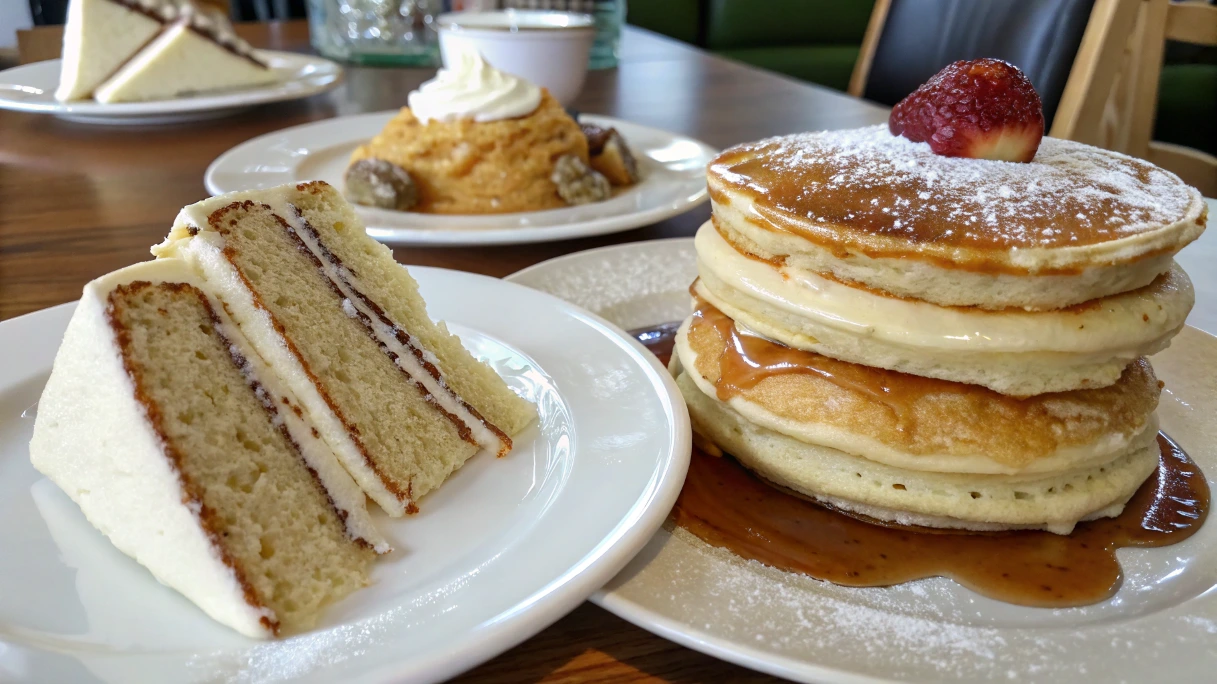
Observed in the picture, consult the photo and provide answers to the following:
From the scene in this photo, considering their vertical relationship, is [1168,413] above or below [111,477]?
below

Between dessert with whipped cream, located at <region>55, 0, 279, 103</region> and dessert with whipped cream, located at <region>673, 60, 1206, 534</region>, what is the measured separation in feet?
10.2

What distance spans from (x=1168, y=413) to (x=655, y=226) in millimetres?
1541

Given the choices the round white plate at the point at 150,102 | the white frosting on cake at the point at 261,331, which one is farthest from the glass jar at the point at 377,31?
the white frosting on cake at the point at 261,331

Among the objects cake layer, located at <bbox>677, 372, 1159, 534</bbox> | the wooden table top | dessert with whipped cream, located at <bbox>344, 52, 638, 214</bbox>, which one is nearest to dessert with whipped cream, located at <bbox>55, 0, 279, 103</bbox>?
the wooden table top

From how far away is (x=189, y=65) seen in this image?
12.2ft

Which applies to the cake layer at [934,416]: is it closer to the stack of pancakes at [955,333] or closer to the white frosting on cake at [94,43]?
the stack of pancakes at [955,333]

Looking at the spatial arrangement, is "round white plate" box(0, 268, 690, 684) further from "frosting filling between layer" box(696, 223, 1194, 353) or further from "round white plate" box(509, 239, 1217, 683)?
"frosting filling between layer" box(696, 223, 1194, 353)

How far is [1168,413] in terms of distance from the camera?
1742 millimetres

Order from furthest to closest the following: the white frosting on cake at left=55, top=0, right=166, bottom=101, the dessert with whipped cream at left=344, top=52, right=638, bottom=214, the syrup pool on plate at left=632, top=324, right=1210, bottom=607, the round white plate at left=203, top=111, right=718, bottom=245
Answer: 1. the white frosting on cake at left=55, top=0, right=166, bottom=101
2. the dessert with whipped cream at left=344, top=52, right=638, bottom=214
3. the round white plate at left=203, top=111, right=718, bottom=245
4. the syrup pool on plate at left=632, top=324, right=1210, bottom=607

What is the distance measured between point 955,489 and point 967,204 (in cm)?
47

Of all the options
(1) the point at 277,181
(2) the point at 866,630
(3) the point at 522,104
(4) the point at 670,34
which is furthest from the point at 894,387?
(4) the point at 670,34

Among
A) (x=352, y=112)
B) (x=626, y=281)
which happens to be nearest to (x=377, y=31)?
(x=352, y=112)

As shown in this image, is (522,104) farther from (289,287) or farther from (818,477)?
(818,477)

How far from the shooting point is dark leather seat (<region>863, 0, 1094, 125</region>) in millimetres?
3684
